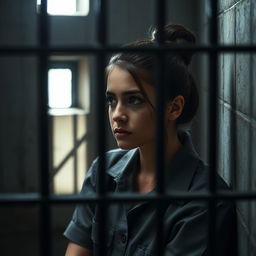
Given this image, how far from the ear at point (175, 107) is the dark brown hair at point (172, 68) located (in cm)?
1

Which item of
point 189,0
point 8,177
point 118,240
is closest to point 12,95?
point 8,177

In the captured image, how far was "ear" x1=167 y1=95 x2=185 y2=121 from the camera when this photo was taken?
1322 millimetres

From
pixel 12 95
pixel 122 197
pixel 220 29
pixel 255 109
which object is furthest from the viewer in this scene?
pixel 12 95

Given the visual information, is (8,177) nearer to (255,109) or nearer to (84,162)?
(84,162)

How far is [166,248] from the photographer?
3.78ft

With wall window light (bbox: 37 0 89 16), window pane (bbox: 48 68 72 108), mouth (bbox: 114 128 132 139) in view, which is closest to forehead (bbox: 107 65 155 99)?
mouth (bbox: 114 128 132 139)

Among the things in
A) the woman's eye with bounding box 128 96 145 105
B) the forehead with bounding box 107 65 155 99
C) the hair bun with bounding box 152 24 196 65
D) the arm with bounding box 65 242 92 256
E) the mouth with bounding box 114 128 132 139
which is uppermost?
the hair bun with bounding box 152 24 196 65

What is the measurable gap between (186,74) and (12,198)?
0.70 m

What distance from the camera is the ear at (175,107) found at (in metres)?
1.32

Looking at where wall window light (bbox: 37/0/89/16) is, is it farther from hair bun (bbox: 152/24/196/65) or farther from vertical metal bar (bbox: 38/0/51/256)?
vertical metal bar (bbox: 38/0/51/256)

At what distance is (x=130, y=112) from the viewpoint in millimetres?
1266

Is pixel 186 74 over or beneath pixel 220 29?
beneath


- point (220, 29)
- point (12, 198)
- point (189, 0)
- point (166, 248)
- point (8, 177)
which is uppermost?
point (189, 0)

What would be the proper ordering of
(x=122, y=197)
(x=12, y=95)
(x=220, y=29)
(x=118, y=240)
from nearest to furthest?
1. (x=122, y=197)
2. (x=118, y=240)
3. (x=220, y=29)
4. (x=12, y=95)
